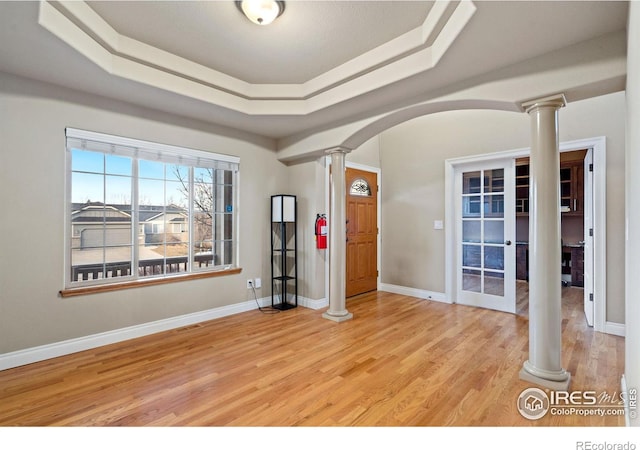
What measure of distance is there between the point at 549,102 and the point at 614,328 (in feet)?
8.98

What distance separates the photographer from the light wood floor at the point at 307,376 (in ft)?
6.40

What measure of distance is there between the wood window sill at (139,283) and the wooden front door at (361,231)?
192cm

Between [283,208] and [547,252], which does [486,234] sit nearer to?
[547,252]

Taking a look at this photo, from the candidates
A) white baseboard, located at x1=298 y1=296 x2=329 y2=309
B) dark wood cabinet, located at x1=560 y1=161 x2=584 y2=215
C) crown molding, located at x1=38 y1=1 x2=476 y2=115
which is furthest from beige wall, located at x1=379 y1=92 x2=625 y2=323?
dark wood cabinet, located at x1=560 y1=161 x2=584 y2=215

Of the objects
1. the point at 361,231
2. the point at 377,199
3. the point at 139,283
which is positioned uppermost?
the point at 377,199

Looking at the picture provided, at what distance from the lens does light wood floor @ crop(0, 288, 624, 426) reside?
1.95 metres

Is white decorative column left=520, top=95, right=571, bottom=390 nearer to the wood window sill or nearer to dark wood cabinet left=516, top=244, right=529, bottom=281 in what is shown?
the wood window sill

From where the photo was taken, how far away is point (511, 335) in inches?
131

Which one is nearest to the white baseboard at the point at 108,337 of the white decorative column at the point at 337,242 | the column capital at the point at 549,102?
the white decorative column at the point at 337,242

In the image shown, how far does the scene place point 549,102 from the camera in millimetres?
2309

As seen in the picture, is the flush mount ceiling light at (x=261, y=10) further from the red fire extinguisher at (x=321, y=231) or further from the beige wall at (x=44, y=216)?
the red fire extinguisher at (x=321, y=231)

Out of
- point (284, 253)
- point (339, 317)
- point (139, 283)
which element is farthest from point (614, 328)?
point (139, 283)

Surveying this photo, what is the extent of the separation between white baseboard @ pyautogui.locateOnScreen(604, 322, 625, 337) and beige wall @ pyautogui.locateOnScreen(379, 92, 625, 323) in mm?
53
